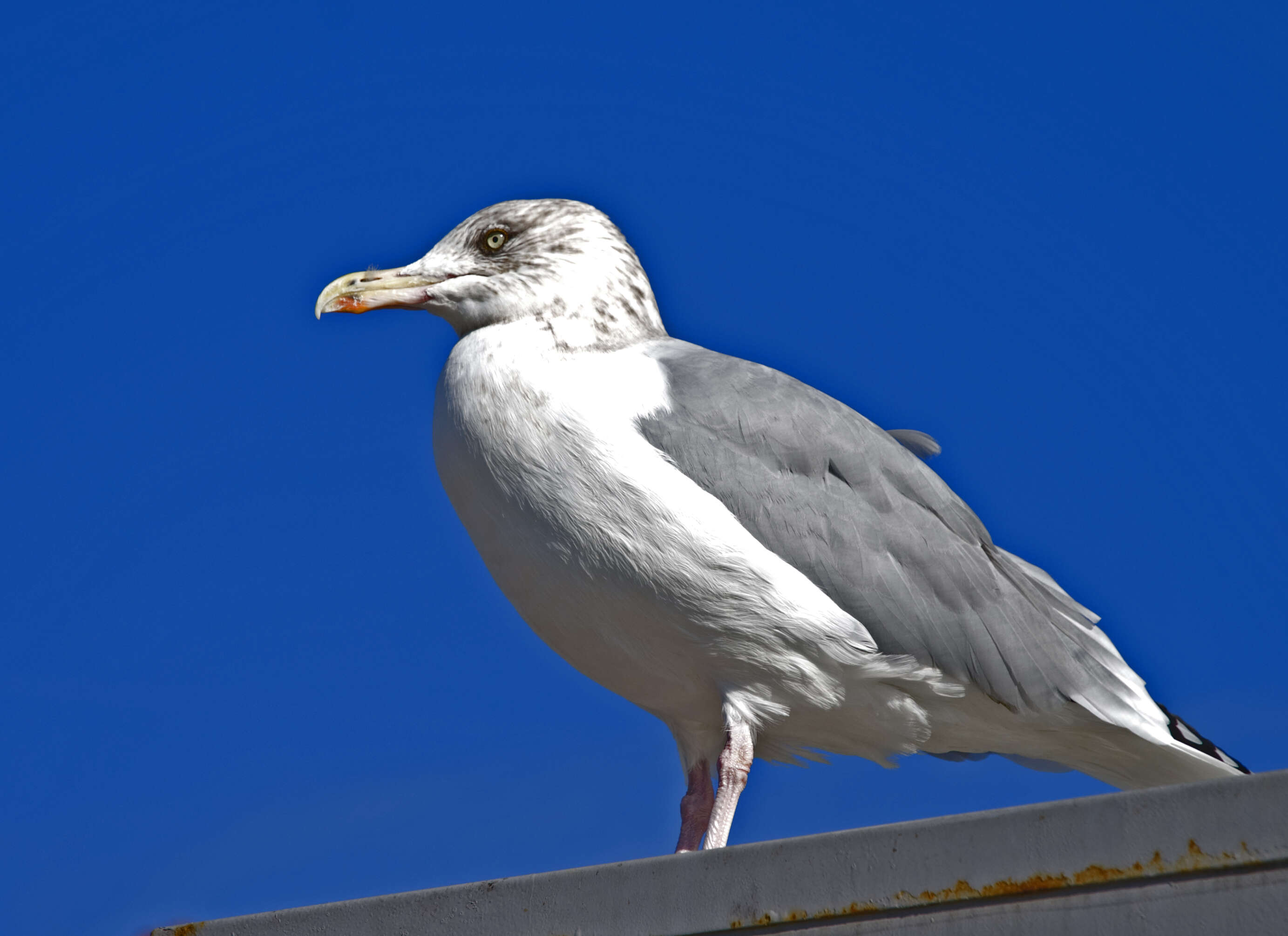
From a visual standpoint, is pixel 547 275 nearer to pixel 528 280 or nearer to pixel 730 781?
pixel 528 280

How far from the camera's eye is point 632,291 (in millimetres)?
5391

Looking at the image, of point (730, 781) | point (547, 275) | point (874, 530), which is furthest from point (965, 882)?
point (547, 275)

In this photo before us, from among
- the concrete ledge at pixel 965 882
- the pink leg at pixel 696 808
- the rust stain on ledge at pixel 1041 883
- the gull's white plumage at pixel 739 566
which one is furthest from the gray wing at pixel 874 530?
the rust stain on ledge at pixel 1041 883

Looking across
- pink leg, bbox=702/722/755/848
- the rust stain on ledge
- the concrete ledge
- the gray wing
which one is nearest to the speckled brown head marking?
the gray wing

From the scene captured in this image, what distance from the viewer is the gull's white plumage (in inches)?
173

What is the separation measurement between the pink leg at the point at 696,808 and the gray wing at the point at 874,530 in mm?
860

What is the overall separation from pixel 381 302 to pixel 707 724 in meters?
2.14

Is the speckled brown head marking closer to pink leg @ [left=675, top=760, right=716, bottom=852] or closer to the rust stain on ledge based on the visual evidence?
pink leg @ [left=675, top=760, right=716, bottom=852]

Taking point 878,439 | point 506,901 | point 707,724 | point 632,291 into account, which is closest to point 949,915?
point 506,901

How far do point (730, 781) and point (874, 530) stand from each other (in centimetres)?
102

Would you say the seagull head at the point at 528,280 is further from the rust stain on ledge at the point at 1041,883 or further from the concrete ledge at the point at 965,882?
the rust stain on ledge at the point at 1041,883

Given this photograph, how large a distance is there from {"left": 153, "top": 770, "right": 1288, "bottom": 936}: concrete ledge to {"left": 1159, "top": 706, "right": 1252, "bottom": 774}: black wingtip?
8.67ft

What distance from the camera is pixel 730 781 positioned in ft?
14.9

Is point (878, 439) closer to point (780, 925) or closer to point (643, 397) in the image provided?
point (643, 397)
